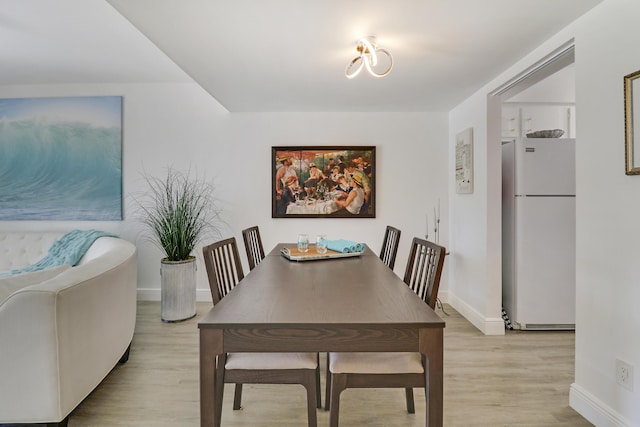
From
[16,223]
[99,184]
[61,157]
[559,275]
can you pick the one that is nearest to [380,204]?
[559,275]

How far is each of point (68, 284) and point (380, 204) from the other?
2955 millimetres

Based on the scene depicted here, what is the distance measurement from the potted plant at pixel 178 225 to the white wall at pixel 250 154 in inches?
4.7

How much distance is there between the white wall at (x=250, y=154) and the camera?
12.1ft

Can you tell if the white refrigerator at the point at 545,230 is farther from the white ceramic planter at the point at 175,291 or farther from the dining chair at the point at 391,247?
the white ceramic planter at the point at 175,291

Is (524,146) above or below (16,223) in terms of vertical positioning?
above

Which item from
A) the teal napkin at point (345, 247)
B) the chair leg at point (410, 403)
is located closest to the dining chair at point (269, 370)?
the chair leg at point (410, 403)

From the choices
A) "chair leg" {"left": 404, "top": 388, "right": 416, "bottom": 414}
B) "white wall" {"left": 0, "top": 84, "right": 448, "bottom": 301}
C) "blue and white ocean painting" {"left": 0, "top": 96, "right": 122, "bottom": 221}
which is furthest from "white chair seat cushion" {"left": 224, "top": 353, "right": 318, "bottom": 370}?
"blue and white ocean painting" {"left": 0, "top": 96, "right": 122, "bottom": 221}

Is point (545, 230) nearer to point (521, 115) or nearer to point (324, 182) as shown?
point (521, 115)

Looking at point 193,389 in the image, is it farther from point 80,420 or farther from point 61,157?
point 61,157

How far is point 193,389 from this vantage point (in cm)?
206

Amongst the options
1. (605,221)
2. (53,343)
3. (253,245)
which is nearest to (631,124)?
(605,221)

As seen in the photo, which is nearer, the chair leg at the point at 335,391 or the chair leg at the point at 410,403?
the chair leg at the point at 335,391

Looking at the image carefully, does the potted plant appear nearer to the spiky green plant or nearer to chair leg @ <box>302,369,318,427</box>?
the spiky green plant

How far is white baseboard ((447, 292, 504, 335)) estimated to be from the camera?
2.90 m
